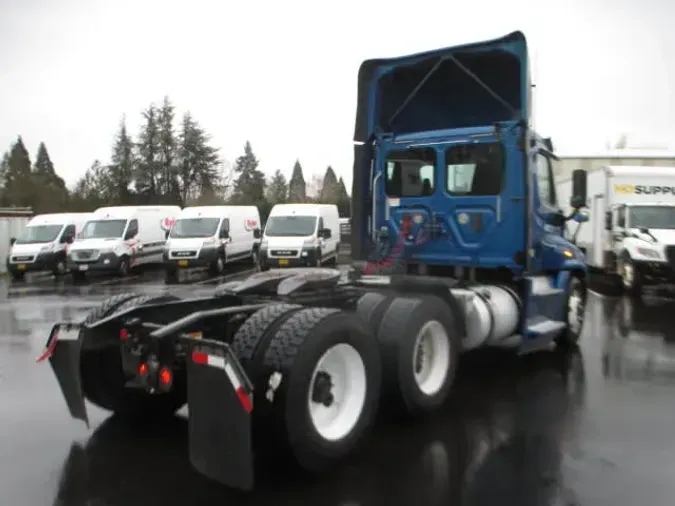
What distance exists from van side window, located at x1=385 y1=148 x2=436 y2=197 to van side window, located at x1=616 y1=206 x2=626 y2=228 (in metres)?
10.2

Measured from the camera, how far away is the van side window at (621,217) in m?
16.2

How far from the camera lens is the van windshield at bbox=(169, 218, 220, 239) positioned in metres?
23.1

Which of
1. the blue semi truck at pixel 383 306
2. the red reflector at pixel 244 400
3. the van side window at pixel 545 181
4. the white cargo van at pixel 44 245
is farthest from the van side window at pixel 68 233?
the red reflector at pixel 244 400

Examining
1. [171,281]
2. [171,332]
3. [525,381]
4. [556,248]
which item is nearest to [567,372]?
[525,381]

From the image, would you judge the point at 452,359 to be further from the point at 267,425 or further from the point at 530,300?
the point at 267,425

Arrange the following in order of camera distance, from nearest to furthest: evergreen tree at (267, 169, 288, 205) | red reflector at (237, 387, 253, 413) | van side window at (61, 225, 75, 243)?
1. red reflector at (237, 387, 253, 413)
2. van side window at (61, 225, 75, 243)
3. evergreen tree at (267, 169, 288, 205)

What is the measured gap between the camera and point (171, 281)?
68.1ft

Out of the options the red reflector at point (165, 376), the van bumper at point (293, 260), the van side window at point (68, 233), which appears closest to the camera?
the red reflector at point (165, 376)

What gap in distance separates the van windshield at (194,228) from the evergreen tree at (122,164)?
32970 millimetres

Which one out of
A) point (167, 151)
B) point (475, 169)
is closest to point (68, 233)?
point (475, 169)

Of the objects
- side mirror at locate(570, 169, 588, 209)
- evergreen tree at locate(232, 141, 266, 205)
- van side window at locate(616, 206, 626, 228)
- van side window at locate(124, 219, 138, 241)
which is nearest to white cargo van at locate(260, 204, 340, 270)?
van side window at locate(124, 219, 138, 241)

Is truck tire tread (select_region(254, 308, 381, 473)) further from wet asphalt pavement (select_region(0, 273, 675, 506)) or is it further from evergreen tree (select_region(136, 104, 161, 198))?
evergreen tree (select_region(136, 104, 161, 198))

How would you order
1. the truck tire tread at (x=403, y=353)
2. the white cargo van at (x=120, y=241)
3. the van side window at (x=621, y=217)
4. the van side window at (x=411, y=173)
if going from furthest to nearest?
the white cargo van at (x=120, y=241), the van side window at (x=621, y=217), the van side window at (x=411, y=173), the truck tire tread at (x=403, y=353)

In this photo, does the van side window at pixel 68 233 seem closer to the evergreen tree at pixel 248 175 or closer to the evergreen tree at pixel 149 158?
the evergreen tree at pixel 149 158
